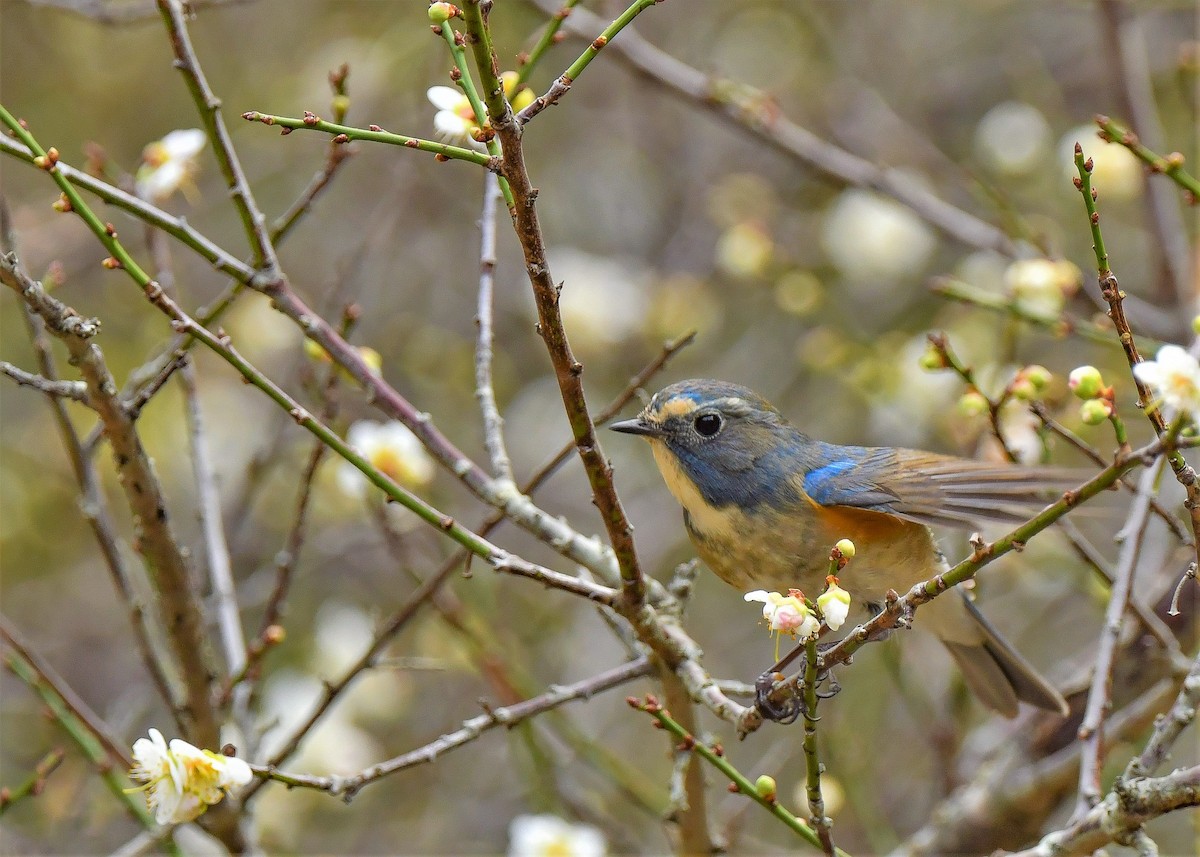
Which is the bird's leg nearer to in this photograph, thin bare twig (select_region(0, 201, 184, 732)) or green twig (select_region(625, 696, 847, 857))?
green twig (select_region(625, 696, 847, 857))

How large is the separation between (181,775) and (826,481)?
183 centimetres

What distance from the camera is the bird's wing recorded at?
113 inches

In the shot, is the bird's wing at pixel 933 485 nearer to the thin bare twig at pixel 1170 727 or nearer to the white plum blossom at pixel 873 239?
the thin bare twig at pixel 1170 727

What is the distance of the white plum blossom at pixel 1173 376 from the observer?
1.76m

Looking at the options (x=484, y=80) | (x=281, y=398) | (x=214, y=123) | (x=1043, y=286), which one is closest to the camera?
(x=484, y=80)

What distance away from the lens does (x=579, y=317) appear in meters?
5.75

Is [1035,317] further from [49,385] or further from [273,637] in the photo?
[49,385]

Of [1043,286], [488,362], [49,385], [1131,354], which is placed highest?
[1043,286]

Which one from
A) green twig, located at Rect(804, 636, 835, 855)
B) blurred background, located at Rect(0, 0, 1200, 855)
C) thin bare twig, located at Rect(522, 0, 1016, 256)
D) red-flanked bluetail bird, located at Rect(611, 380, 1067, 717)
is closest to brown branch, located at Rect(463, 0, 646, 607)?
green twig, located at Rect(804, 636, 835, 855)

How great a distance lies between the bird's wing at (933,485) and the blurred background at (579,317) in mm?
973

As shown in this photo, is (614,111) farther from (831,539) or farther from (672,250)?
(831,539)

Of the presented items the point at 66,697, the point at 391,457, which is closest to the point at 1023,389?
the point at 391,457

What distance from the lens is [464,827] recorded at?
225 inches

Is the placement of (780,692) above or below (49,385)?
below
